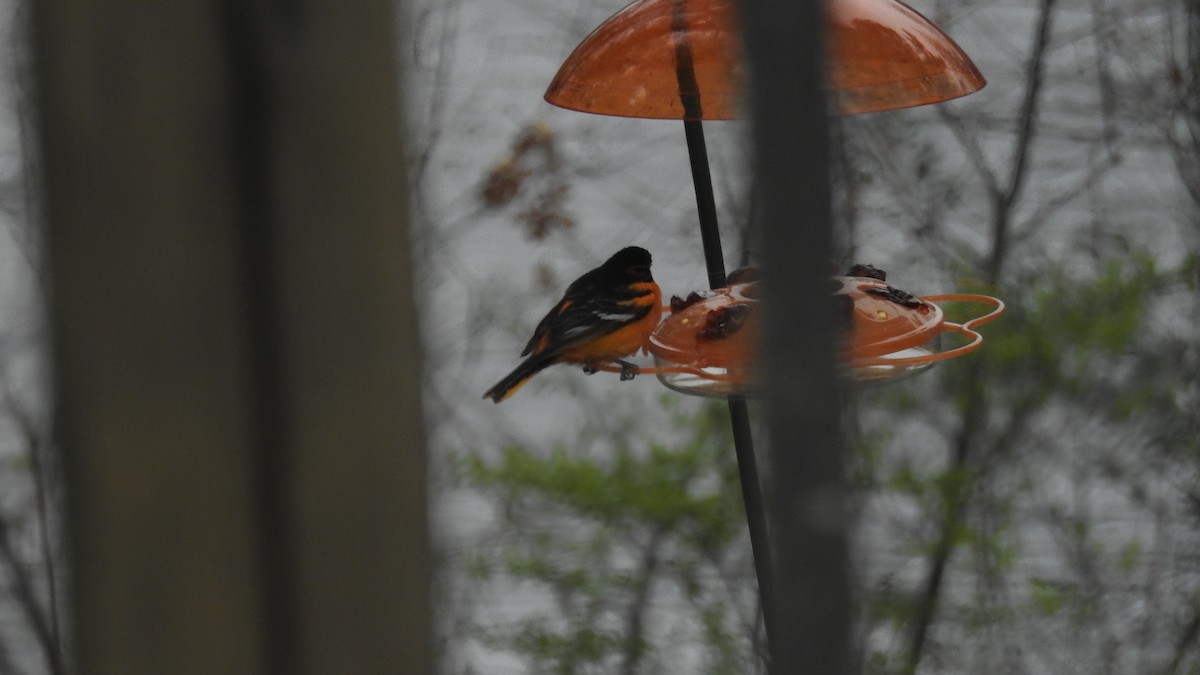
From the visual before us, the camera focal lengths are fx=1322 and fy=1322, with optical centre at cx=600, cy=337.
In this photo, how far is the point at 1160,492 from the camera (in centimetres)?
427

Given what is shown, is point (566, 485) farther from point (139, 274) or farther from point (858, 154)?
point (139, 274)

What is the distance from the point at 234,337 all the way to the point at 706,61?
5.94 ft

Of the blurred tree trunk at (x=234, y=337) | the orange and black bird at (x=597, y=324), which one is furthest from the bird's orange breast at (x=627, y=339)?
the blurred tree trunk at (x=234, y=337)

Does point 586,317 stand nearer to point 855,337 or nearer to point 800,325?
point 855,337

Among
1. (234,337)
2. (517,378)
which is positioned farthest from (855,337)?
(234,337)

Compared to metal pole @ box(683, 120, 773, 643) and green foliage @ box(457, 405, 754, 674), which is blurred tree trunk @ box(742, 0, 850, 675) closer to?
metal pole @ box(683, 120, 773, 643)

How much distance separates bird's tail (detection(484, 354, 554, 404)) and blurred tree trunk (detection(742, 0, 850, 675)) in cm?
201

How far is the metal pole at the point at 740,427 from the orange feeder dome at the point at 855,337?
124 mm

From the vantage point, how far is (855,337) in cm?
196

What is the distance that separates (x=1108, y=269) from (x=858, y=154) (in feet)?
2.65

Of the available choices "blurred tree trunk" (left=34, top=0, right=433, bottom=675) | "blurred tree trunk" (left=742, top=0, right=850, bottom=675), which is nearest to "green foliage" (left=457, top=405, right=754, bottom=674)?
"blurred tree trunk" (left=34, top=0, right=433, bottom=675)

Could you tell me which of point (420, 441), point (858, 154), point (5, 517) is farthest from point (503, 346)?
point (420, 441)

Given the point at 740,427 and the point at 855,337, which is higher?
the point at 855,337

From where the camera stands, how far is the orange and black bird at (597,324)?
93.5 inches
